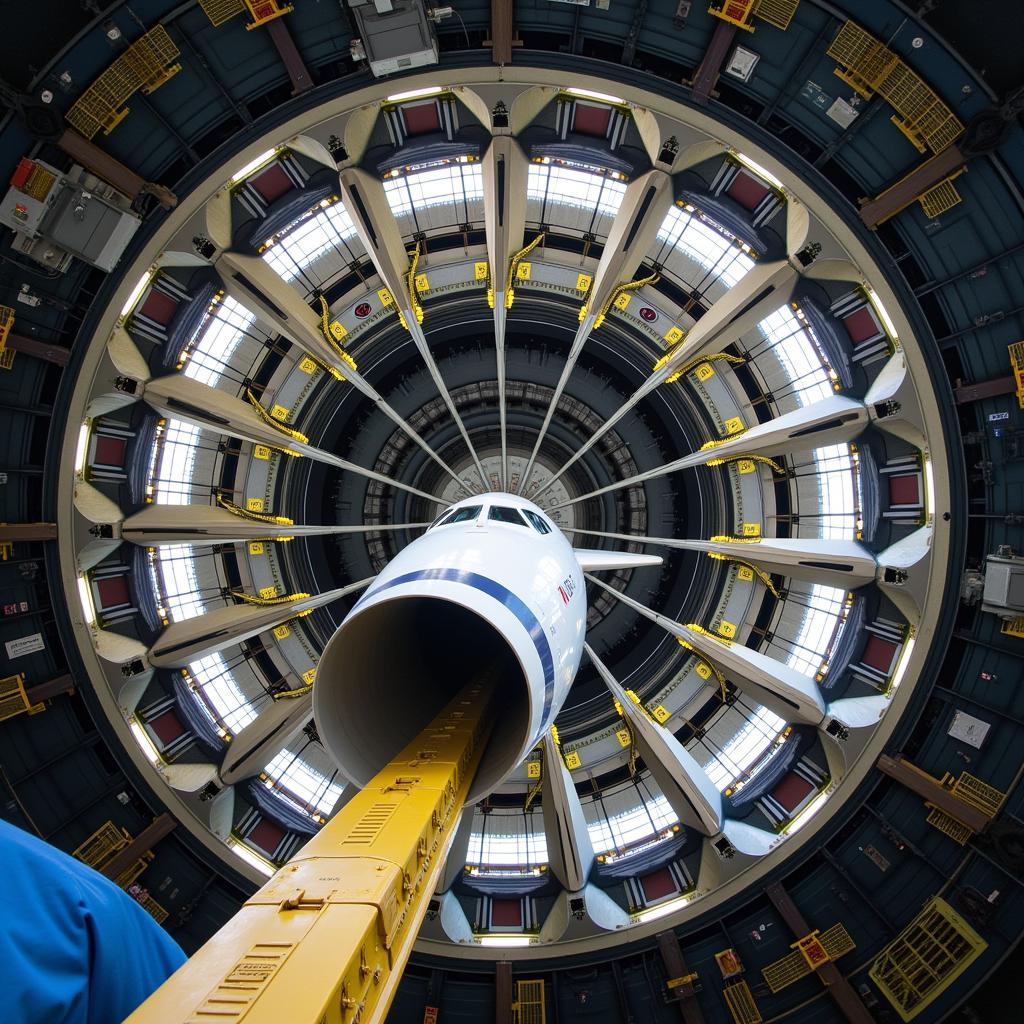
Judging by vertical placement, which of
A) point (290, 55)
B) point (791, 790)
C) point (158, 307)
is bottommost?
point (791, 790)

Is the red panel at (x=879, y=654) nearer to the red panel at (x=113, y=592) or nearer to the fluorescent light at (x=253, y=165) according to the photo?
the fluorescent light at (x=253, y=165)

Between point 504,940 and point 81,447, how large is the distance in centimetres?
1702

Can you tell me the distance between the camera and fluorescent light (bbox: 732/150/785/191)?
12469 mm

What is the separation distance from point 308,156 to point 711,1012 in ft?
75.5

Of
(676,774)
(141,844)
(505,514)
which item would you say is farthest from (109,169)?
(676,774)

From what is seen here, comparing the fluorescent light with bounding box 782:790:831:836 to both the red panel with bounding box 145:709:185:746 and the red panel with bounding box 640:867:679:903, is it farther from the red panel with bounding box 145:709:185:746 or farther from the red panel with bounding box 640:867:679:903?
the red panel with bounding box 145:709:185:746

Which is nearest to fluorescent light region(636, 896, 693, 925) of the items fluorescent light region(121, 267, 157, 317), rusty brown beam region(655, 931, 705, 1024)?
rusty brown beam region(655, 931, 705, 1024)

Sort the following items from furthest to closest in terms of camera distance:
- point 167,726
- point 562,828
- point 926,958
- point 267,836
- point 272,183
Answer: point 267,836, point 167,726, point 562,828, point 272,183, point 926,958

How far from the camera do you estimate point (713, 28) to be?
36.7ft

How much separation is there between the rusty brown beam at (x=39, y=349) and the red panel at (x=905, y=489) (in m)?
20.3

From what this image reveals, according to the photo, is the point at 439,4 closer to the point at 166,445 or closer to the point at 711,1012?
the point at 166,445

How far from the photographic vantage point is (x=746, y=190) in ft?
44.3

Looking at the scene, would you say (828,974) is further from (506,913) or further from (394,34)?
(394,34)

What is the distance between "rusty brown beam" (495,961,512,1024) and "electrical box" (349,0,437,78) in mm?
21346
